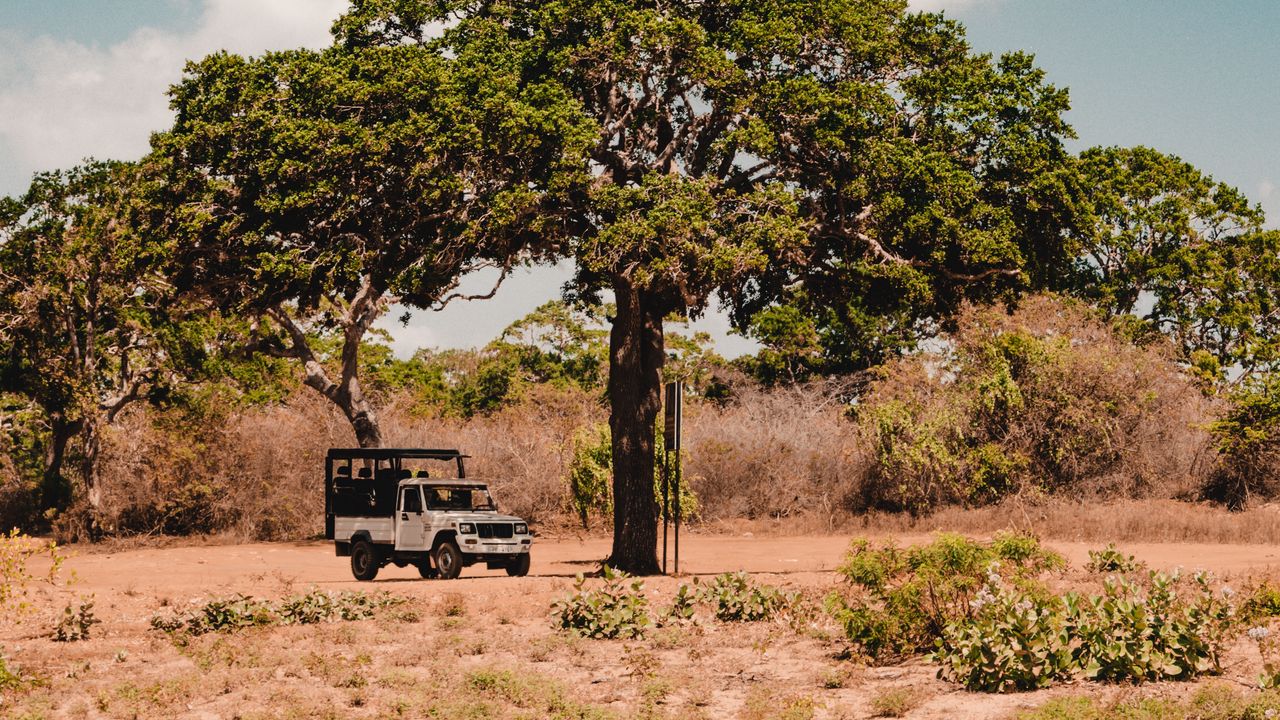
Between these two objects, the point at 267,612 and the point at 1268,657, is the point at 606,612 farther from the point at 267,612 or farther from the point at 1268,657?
the point at 1268,657

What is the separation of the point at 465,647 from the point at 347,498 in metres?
10.2

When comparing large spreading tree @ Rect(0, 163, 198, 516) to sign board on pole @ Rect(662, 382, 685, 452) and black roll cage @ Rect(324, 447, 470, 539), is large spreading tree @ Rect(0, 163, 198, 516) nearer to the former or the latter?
black roll cage @ Rect(324, 447, 470, 539)

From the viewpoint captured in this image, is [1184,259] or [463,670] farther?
[1184,259]

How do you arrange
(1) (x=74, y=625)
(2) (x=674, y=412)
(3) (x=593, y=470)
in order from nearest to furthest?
1. (1) (x=74, y=625)
2. (2) (x=674, y=412)
3. (3) (x=593, y=470)

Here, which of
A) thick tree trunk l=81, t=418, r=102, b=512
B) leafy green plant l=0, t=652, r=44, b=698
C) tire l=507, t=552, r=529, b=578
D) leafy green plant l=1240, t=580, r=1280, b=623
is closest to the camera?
leafy green plant l=0, t=652, r=44, b=698

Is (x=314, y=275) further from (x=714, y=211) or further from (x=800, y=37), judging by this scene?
(x=800, y=37)

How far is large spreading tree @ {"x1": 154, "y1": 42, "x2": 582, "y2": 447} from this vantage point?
20156mm

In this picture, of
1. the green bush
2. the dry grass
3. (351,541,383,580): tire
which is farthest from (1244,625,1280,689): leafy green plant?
the dry grass

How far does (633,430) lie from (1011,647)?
12.9 metres

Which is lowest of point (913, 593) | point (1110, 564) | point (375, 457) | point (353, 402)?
point (1110, 564)

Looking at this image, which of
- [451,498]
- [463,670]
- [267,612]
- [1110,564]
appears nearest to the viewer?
[463,670]

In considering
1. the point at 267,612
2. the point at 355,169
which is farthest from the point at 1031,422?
the point at 267,612

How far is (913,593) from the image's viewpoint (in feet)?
36.0

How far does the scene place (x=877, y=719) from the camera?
9.16 m
